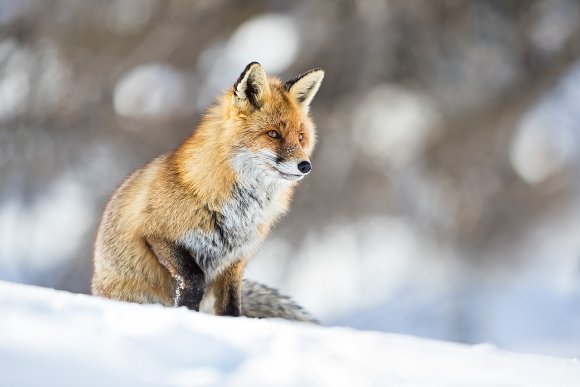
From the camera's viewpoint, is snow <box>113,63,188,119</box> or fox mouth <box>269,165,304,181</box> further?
snow <box>113,63,188,119</box>

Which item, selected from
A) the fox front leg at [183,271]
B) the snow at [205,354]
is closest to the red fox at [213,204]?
the fox front leg at [183,271]

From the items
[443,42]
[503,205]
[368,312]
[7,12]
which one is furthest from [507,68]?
[7,12]

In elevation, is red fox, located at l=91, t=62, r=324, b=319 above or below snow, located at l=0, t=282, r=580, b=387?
above

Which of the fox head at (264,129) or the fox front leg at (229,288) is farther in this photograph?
the fox front leg at (229,288)

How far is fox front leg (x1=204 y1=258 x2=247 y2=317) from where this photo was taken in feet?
12.8

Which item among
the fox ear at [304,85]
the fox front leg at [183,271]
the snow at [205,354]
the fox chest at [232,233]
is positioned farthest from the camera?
the fox ear at [304,85]

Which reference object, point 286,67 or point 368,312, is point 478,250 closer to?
point 368,312

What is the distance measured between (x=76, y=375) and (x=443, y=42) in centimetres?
997

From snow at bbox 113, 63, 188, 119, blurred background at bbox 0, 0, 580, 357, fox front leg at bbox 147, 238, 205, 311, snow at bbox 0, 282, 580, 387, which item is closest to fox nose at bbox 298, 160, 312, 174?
fox front leg at bbox 147, 238, 205, 311

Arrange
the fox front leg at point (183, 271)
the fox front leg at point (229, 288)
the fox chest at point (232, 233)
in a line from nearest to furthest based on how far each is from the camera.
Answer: the fox front leg at point (183, 271)
the fox chest at point (232, 233)
the fox front leg at point (229, 288)

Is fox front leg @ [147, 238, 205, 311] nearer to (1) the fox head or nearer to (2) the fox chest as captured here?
(2) the fox chest

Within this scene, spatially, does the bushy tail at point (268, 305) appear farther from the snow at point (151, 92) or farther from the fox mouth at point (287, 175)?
the snow at point (151, 92)

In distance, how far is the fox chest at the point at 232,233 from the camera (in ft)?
12.4

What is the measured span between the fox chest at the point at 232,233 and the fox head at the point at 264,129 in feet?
0.46
